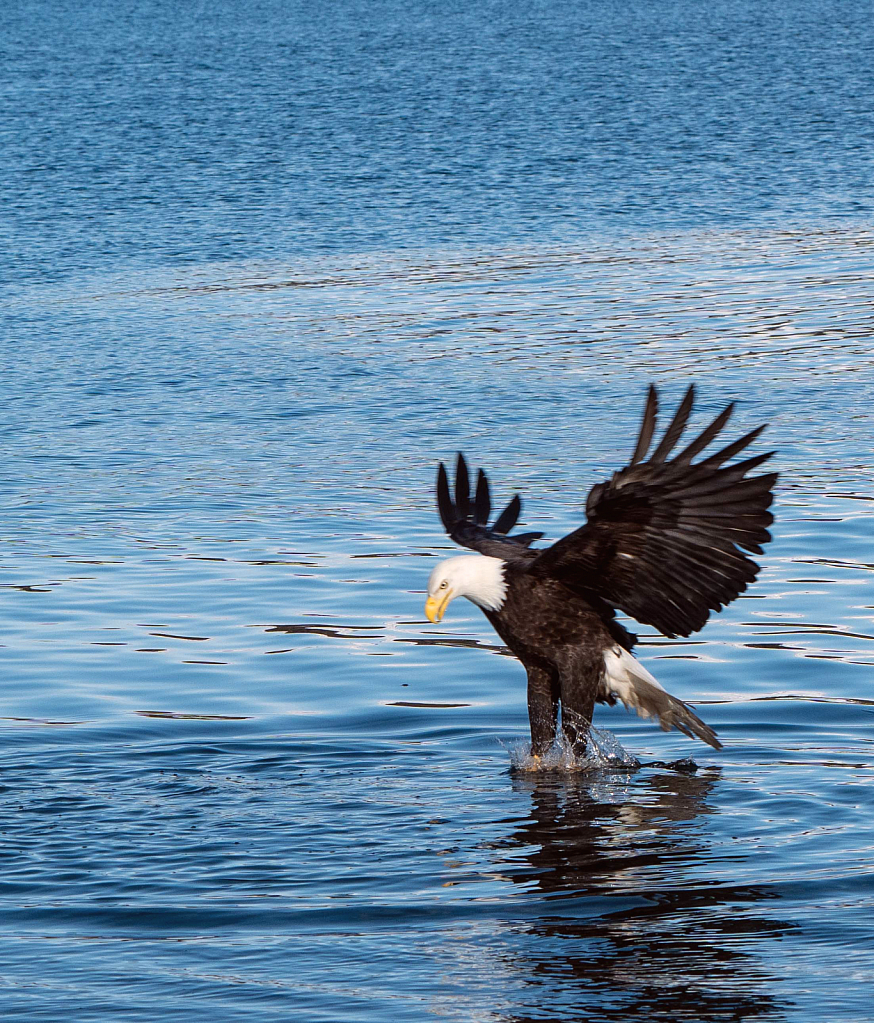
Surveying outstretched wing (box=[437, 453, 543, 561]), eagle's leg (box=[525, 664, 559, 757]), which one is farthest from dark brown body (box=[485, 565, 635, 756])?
outstretched wing (box=[437, 453, 543, 561])

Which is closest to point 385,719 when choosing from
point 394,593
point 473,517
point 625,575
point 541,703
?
point 541,703

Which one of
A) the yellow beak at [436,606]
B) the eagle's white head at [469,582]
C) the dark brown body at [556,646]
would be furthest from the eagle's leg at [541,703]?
the yellow beak at [436,606]

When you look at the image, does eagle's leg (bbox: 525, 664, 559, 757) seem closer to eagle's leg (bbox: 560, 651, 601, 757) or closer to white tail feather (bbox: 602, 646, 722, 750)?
eagle's leg (bbox: 560, 651, 601, 757)

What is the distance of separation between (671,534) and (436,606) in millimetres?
784

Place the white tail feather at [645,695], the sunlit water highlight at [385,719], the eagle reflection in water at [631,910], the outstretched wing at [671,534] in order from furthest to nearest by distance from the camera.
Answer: the white tail feather at [645,695], the outstretched wing at [671,534], the sunlit water highlight at [385,719], the eagle reflection in water at [631,910]

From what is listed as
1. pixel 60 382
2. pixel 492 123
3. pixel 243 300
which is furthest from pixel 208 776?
pixel 492 123

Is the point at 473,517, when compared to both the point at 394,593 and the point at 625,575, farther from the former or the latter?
the point at 625,575

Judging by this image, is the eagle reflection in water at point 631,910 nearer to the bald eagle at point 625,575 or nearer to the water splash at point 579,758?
the water splash at point 579,758

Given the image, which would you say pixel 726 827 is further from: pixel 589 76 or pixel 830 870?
pixel 589 76

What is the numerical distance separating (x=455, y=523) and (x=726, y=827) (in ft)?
5.95

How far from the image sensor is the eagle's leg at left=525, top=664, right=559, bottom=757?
258 inches

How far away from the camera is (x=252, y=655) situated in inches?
303

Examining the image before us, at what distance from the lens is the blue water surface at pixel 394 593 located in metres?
4.95

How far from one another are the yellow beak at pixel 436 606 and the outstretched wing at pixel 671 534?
1.02 ft
